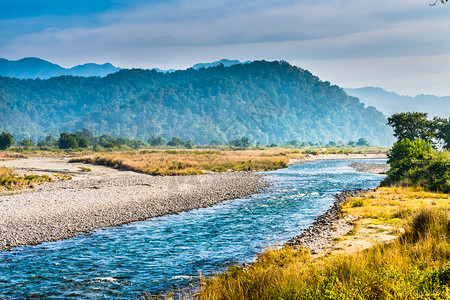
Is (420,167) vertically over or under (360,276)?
over

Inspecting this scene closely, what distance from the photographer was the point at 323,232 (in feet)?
50.9

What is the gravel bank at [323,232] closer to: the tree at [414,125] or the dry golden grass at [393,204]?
the dry golden grass at [393,204]

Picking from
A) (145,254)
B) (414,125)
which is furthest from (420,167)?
(145,254)

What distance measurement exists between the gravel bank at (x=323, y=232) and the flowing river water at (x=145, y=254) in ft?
2.29

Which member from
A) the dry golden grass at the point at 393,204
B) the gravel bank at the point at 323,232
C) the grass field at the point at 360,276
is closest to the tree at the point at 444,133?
the dry golden grass at the point at 393,204

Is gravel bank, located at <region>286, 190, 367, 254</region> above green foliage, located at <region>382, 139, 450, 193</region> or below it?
below

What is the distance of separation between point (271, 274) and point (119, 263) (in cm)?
680

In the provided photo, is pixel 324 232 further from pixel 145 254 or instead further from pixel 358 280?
pixel 358 280

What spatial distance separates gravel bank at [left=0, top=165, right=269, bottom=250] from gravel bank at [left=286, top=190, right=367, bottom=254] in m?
9.07

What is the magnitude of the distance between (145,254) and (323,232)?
7.63 metres

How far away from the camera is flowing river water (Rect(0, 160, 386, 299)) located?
10305mm

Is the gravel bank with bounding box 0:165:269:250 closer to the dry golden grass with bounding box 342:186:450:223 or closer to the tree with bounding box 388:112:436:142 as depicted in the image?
the dry golden grass with bounding box 342:186:450:223

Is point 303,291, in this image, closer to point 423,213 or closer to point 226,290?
point 226,290

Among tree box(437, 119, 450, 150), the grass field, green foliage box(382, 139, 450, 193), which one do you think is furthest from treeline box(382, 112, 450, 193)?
tree box(437, 119, 450, 150)
